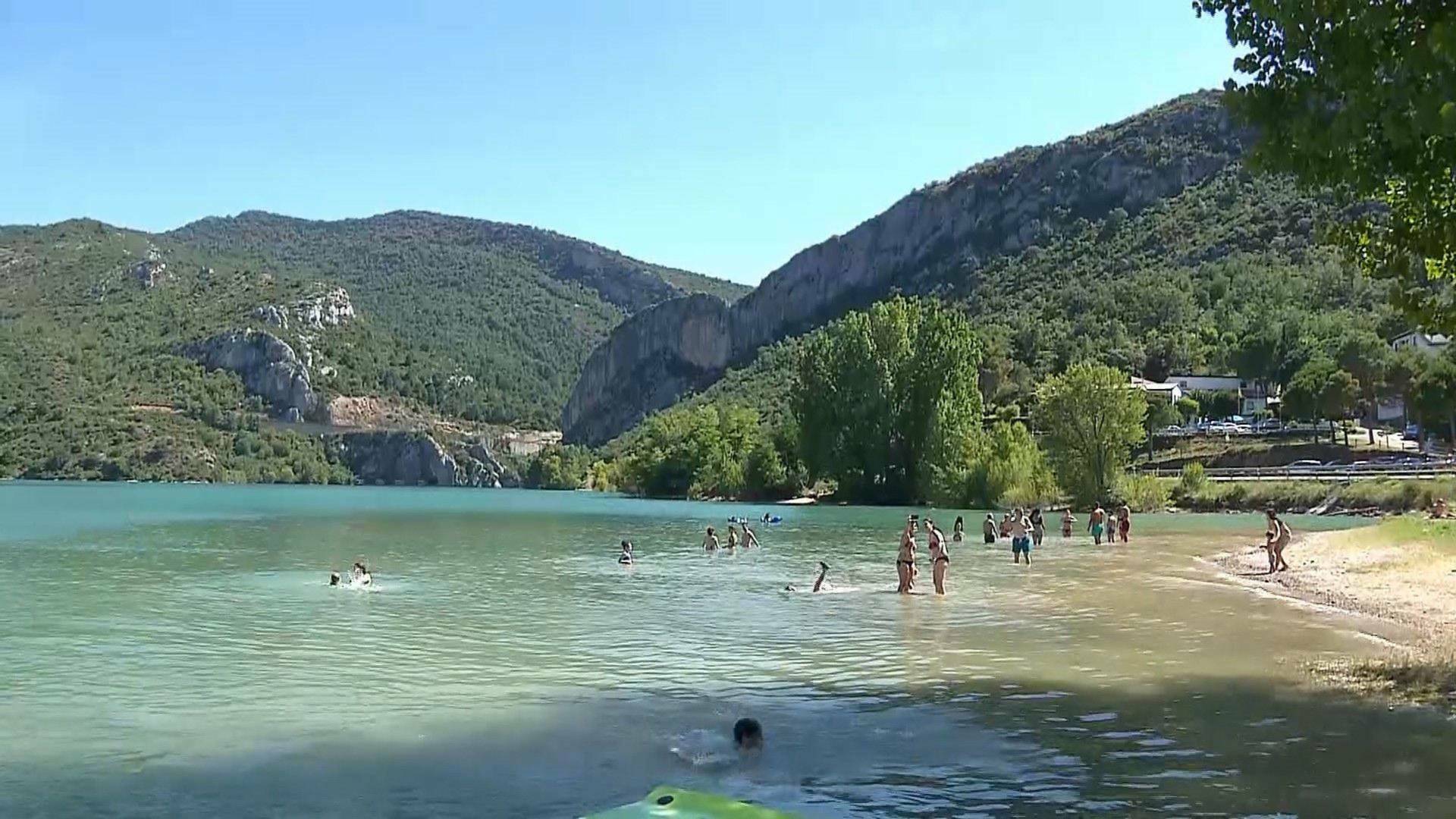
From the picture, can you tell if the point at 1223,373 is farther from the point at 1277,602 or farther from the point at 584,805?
the point at 584,805

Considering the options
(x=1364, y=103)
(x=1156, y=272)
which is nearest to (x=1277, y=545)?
(x=1364, y=103)

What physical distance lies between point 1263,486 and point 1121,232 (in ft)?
397

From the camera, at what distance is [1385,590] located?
25359 millimetres

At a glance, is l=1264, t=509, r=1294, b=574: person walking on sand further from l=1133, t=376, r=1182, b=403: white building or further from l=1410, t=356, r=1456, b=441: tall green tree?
l=1133, t=376, r=1182, b=403: white building

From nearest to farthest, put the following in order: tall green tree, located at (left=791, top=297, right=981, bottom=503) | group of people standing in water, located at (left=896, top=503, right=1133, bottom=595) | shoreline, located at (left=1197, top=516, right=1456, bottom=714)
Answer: shoreline, located at (left=1197, top=516, right=1456, bottom=714), group of people standing in water, located at (left=896, top=503, right=1133, bottom=595), tall green tree, located at (left=791, top=297, right=981, bottom=503)

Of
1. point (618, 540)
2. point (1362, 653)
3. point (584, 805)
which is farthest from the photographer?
point (618, 540)

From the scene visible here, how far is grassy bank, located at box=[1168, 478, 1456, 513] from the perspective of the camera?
5575 cm

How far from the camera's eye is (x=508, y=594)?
28.9 meters

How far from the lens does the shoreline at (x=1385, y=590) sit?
48.7 feet

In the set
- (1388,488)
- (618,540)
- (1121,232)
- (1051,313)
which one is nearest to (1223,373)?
(1051,313)

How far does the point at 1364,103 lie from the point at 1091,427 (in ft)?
219

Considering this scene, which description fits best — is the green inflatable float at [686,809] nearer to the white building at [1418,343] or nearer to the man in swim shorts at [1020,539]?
the man in swim shorts at [1020,539]

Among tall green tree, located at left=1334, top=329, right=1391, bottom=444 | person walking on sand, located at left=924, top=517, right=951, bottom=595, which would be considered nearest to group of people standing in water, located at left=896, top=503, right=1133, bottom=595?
person walking on sand, located at left=924, top=517, right=951, bottom=595

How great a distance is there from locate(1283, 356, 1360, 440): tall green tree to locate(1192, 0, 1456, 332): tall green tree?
8144 cm
